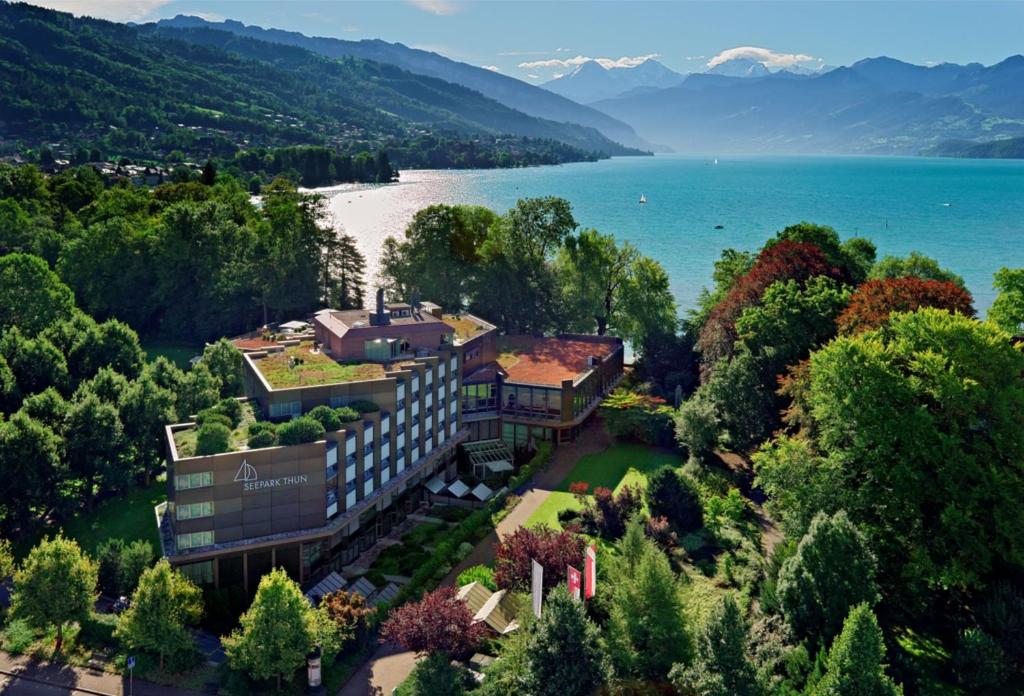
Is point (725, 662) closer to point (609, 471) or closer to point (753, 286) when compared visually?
point (609, 471)

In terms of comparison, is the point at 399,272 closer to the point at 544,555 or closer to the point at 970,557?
the point at 544,555

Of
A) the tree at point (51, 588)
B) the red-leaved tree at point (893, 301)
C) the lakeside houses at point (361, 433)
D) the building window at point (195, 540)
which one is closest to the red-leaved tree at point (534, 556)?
the lakeside houses at point (361, 433)

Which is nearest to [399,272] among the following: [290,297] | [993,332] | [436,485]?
[290,297]

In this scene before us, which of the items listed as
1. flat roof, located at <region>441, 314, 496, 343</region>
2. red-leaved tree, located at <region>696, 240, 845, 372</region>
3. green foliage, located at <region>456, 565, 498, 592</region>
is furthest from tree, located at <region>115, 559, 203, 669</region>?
red-leaved tree, located at <region>696, 240, 845, 372</region>

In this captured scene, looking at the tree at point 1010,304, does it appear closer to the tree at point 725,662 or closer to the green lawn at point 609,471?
the green lawn at point 609,471

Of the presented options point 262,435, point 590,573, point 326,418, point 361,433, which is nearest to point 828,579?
point 590,573
